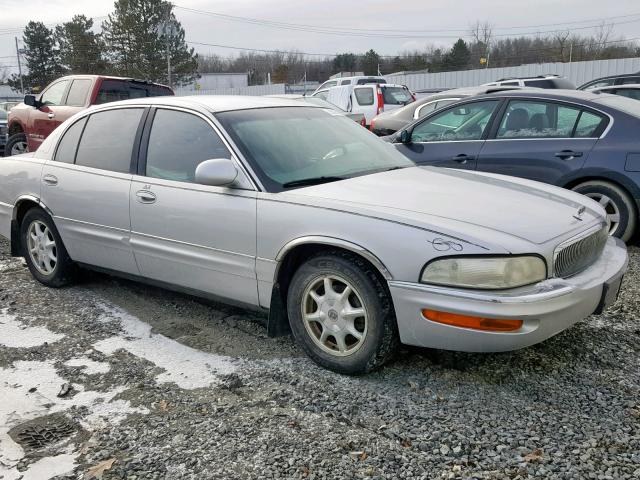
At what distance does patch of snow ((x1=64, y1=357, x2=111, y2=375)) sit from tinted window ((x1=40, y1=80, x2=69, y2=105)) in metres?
8.00

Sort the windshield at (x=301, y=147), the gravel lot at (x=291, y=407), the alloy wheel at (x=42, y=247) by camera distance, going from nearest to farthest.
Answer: the gravel lot at (x=291, y=407), the windshield at (x=301, y=147), the alloy wheel at (x=42, y=247)

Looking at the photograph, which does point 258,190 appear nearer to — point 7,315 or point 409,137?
point 7,315

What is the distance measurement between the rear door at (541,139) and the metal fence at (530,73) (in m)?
23.9

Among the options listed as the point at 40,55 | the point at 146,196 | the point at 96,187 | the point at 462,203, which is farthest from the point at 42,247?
the point at 40,55

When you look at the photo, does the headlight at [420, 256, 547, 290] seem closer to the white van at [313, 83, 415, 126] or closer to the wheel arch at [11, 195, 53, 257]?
the wheel arch at [11, 195, 53, 257]

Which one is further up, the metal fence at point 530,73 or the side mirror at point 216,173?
the metal fence at point 530,73

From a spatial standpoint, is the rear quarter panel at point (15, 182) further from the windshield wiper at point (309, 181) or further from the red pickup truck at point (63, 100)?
the red pickup truck at point (63, 100)

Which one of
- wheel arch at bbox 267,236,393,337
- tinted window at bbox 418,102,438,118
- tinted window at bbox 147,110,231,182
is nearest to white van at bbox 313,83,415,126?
tinted window at bbox 418,102,438,118

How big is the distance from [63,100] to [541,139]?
813cm

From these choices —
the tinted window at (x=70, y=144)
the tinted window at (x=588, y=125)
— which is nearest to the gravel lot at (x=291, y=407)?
the tinted window at (x=70, y=144)

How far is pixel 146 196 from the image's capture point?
398cm

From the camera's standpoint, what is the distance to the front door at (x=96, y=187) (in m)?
4.20

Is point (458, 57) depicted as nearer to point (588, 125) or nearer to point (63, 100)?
point (63, 100)

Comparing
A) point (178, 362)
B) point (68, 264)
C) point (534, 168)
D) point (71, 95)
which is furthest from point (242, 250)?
point (71, 95)
